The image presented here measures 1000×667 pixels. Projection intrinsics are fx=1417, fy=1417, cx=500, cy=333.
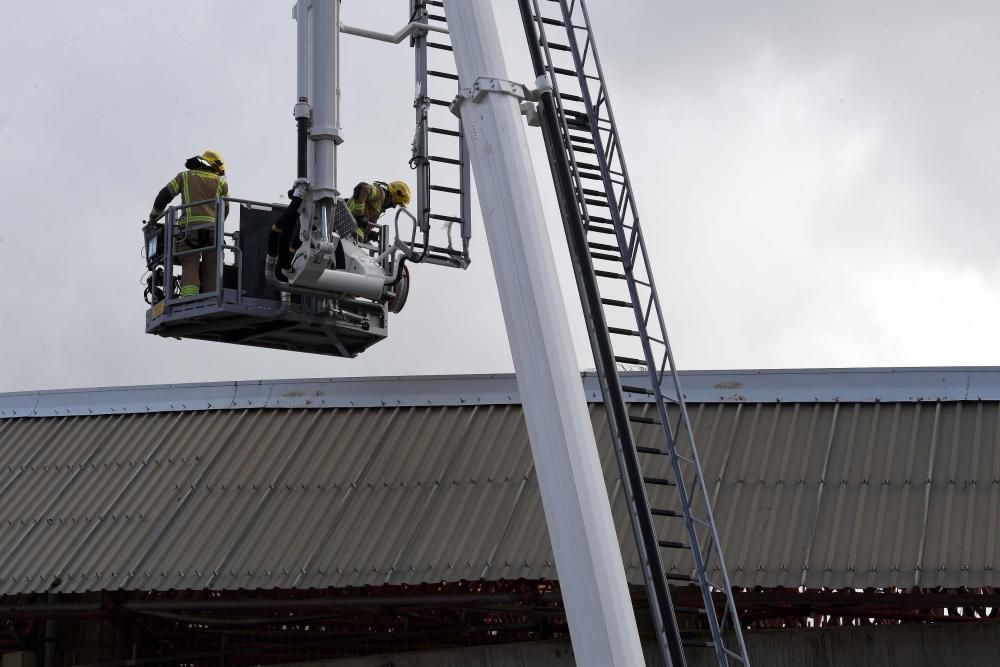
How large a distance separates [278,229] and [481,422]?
3.27 meters

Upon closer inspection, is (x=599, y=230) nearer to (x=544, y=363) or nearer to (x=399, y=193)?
(x=544, y=363)

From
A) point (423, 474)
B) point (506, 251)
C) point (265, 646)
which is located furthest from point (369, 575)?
point (506, 251)

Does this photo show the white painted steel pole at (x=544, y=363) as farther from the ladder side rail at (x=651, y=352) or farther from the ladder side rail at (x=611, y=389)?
the ladder side rail at (x=651, y=352)

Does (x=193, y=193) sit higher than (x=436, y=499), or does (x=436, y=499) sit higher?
(x=193, y=193)

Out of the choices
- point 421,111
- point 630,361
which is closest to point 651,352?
point 630,361

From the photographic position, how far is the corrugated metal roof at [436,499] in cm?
1232

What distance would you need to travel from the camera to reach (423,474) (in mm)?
14508

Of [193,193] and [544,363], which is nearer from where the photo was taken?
[544,363]

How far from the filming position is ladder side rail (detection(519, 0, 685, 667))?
8656 mm

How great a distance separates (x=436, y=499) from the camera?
554 inches

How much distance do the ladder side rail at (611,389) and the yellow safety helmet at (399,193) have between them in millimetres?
5223

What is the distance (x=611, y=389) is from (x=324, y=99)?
4.55 metres

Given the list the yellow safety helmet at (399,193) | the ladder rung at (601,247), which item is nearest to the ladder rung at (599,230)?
the ladder rung at (601,247)

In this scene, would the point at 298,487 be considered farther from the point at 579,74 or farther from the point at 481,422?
the point at 579,74
